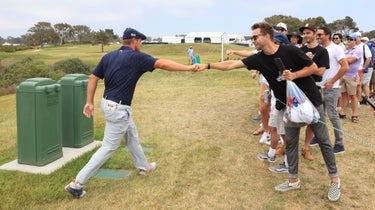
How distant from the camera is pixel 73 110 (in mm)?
5348

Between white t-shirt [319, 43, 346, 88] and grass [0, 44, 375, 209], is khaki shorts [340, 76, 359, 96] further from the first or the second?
white t-shirt [319, 43, 346, 88]

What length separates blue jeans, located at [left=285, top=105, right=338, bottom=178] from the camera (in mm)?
3828

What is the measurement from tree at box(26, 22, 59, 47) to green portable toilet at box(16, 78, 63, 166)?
101 m

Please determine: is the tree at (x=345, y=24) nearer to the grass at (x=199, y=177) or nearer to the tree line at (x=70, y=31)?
the tree line at (x=70, y=31)

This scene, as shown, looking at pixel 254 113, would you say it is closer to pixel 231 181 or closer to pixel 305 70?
pixel 231 181

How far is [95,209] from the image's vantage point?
3562 millimetres

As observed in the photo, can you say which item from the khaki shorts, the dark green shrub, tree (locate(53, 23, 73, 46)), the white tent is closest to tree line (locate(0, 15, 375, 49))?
tree (locate(53, 23, 73, 46))

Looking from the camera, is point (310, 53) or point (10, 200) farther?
point (310, 53)

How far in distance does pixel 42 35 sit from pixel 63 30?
24.8 ft

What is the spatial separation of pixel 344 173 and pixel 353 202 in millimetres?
903

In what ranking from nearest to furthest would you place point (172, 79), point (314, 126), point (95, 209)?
1. point (95, 209)
2. point (314, 126)
3. point (172, 79)

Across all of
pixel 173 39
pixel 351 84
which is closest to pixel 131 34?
pixel 351 84

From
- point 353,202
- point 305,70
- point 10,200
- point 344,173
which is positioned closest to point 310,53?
point 305,70

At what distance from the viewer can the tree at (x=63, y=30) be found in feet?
327
